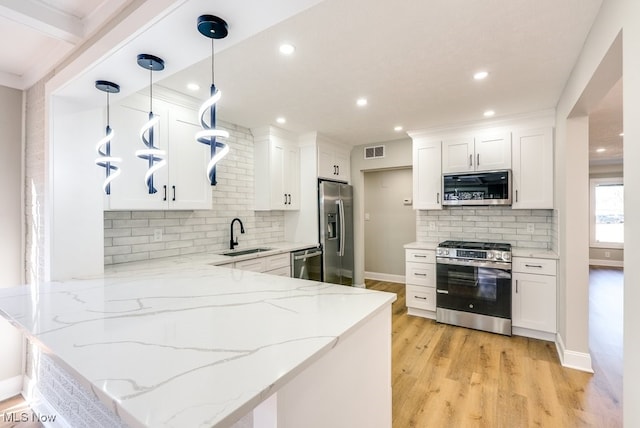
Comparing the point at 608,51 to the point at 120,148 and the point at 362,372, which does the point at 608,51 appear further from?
the point at 120,148

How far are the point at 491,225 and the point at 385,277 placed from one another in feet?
7.73

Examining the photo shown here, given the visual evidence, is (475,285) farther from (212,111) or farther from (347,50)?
(212,111)

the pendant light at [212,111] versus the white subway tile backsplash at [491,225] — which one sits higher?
the pendant light at [212,111]

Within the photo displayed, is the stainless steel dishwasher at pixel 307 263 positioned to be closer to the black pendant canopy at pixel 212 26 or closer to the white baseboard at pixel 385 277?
the white baseboard at pixel 385 277

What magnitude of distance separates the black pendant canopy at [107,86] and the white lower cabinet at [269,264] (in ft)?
5.40

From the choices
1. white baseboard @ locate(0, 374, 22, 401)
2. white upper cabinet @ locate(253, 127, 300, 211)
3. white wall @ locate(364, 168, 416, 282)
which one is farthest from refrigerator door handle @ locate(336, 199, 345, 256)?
white baseboard @ locate(0, 374, 22, 401)

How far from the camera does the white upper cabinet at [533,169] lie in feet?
11.0

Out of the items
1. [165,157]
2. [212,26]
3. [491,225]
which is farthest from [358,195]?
[212,26]

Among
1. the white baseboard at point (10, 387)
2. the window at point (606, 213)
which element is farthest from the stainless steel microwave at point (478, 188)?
the window at point (606, 213)

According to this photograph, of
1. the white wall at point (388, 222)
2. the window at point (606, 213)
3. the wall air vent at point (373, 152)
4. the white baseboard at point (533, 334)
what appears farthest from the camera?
the window at point (606, 213)

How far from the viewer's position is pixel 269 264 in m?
3.39

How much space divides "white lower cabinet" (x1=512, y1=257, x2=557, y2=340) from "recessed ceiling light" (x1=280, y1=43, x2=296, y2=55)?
3046mm

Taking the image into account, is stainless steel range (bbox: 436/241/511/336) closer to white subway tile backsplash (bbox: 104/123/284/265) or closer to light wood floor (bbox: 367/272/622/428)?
light wood floor (bbox: 367/272/622/428)

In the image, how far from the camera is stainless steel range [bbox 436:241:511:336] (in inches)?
130
